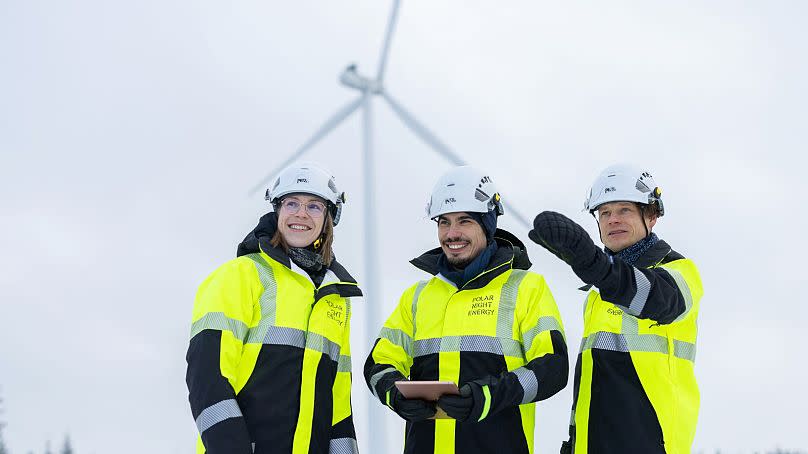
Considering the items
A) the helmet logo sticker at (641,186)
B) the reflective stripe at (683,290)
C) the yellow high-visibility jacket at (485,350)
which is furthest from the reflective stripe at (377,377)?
the helmet logo sticker at (641,186)

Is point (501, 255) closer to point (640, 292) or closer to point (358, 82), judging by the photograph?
point (640, 292)

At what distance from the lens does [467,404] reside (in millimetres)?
6648

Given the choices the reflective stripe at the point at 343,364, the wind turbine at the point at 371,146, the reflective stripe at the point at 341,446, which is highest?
the wind turbine at the point at 371,146

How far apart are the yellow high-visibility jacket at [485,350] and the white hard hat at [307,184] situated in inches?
40.3

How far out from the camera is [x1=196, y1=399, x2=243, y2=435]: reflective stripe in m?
6.47

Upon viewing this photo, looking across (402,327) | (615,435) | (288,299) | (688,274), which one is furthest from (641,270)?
(288,299)

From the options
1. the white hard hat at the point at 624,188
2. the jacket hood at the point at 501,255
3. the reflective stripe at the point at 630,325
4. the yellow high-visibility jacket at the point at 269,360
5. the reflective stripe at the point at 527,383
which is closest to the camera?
the yellow high-visibility jacket at the point at 269,360

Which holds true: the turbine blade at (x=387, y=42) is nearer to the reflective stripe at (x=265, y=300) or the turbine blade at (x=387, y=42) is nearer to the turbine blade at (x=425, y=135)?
the turbine blade at (x=425, y=135)

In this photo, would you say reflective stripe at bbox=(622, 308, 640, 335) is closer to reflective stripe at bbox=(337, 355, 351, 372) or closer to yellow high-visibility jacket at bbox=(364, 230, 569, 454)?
yellow high-visibility jacket at bbox=(364, 230, 569, 454)

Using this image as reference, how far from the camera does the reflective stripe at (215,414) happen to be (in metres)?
6.47

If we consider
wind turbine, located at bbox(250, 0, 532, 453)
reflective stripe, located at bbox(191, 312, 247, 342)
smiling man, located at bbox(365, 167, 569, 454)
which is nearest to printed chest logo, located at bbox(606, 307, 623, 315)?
smiling man, located at bbox(365, 167, 569, 454)

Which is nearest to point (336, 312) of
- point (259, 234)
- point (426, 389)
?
point (259, 234)

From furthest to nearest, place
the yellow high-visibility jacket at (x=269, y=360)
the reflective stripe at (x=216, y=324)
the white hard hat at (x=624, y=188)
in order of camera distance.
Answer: the white hard hat at (x=624, y=188)
the reflective stripe at (x=216, y=324)
the yellow high-visibility jacket at (x=269, y=360)

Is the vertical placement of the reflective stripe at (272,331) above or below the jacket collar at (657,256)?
below
